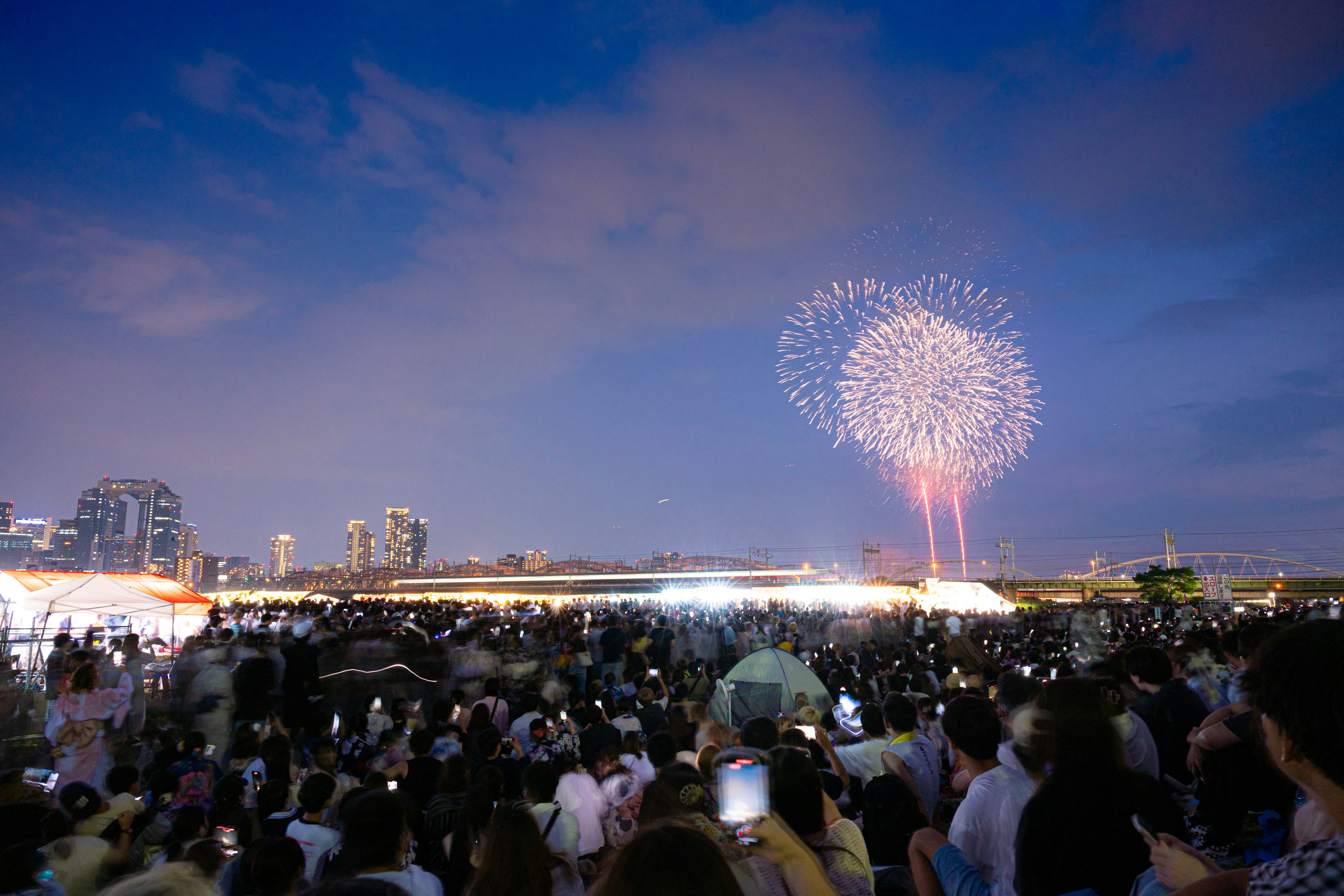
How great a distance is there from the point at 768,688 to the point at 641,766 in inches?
174

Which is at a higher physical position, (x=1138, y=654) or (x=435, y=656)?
(x=1138, y=654)

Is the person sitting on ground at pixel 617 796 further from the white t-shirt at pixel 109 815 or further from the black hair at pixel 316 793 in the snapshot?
the white t-shirt at pixel 109 815

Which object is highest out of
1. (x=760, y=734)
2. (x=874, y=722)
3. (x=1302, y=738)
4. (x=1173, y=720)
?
(x=1302, y=738)

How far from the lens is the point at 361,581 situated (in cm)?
19212

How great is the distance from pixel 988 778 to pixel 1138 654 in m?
3.60

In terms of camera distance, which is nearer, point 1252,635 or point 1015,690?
point 1015,690

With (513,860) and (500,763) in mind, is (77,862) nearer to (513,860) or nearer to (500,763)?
(500,763)


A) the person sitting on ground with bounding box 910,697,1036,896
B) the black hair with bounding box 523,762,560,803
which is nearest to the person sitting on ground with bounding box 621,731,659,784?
the black hair with bounding box 523,762,560,803

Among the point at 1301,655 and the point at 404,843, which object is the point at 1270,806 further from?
the point at 404,843

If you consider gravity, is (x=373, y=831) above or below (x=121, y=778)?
above

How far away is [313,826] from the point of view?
13.9 ft

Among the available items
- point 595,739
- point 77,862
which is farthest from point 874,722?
point 77,862

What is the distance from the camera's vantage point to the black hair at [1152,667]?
588 centimetres

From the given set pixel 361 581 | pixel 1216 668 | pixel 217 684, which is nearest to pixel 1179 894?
pixel 1216 668
